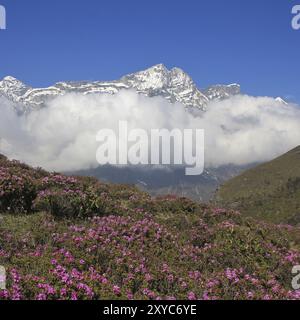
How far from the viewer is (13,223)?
13.8 metres

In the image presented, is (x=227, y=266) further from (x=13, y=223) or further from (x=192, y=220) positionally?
(x=13, y=223)

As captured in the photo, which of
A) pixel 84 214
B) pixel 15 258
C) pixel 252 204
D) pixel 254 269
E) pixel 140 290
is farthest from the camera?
pixel 252 204

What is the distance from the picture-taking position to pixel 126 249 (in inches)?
462

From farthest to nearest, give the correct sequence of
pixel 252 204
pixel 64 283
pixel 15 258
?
pixel 252 204, pixel 15 258, pixel 64 283

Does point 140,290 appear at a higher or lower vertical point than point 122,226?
lower

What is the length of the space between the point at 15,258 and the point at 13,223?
13.4 ft

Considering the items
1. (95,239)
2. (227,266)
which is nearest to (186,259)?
(227,266)

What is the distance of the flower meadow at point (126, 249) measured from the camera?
886 cm

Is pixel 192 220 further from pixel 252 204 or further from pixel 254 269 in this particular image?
pixel 252 204

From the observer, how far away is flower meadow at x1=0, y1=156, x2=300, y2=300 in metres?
8.86
